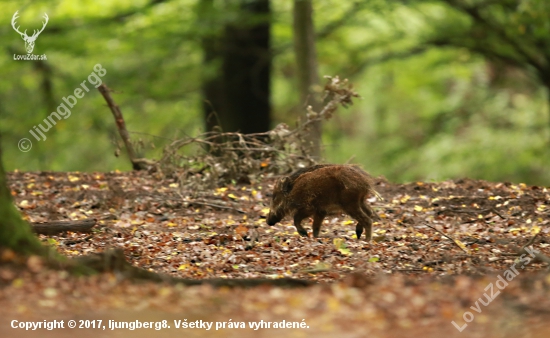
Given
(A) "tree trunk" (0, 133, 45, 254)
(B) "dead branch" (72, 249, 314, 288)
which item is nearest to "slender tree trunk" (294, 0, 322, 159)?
(B) "dead branch" (72, 249, 314, 288)

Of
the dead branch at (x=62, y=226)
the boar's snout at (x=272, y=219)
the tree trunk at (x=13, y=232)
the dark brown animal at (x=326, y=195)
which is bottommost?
the boar's snout at (x=272, y=219)

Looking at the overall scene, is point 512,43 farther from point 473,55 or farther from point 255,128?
point 255,128

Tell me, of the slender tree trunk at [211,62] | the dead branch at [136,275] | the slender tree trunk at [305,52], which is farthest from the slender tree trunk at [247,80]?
the dead branch at [136,275]

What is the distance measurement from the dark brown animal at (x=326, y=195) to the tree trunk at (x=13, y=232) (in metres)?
3.73

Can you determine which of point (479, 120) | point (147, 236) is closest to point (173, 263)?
point (147, 236)

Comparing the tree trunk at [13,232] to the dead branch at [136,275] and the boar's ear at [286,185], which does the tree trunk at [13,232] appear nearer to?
the dead branch at [136,275]

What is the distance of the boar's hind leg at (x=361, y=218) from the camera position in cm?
864

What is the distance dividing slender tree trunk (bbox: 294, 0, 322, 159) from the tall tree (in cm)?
374

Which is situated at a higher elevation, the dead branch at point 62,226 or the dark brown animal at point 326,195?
the dark brown animal at point 326,195

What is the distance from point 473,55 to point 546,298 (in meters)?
14.4

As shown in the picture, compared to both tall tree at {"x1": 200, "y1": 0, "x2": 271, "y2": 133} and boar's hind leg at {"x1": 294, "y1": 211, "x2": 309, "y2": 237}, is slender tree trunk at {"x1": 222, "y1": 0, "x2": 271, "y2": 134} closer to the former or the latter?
tall tree at {"x1": 200, "y1": 0, "x2": 271, "y2": 133}

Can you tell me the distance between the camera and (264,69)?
1973 cm

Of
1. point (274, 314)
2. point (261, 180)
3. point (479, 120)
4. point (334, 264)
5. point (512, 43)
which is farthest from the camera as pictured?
point (479, 120)

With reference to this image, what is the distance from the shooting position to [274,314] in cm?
519
